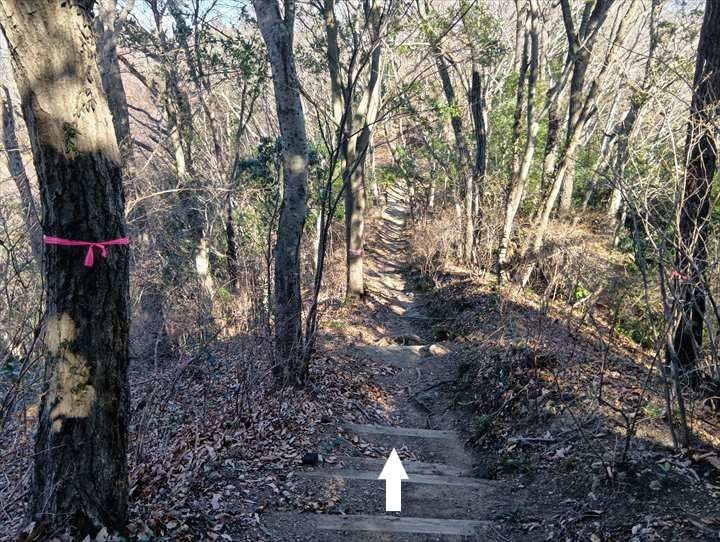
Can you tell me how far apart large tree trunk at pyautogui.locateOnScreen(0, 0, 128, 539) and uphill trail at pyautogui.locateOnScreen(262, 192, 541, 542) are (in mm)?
1538

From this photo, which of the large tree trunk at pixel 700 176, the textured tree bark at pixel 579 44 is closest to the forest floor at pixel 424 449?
the large tree trunk at pixel 700 176

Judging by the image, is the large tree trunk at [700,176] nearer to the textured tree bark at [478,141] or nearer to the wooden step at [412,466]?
the wooden step at [412,466]

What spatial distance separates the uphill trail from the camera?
13.4 feet

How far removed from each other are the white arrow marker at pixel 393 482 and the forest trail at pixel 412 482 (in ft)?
0.21

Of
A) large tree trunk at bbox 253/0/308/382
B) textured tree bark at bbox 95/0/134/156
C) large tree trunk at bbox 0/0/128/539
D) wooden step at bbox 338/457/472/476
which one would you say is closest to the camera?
large tree trunk at bbox 0/0/128/539

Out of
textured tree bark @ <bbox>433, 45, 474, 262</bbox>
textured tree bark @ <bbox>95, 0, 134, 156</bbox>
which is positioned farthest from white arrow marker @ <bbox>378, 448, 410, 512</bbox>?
textured tree bark @ <bbox>433, 45, 474, 262</bbox>

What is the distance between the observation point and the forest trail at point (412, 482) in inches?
160

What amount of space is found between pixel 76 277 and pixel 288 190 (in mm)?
3792

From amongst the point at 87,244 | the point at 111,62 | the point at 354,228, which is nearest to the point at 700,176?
the point at 87,244

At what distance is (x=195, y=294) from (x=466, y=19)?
874cm

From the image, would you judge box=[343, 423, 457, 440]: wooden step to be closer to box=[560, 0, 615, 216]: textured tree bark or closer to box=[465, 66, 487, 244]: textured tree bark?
box=[560, 0, 615, 216]: textured tree bark

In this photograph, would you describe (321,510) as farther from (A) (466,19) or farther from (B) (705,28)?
(A) (466,19)

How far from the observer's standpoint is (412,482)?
5090mm

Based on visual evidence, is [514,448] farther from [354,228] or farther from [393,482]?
[354,228]
